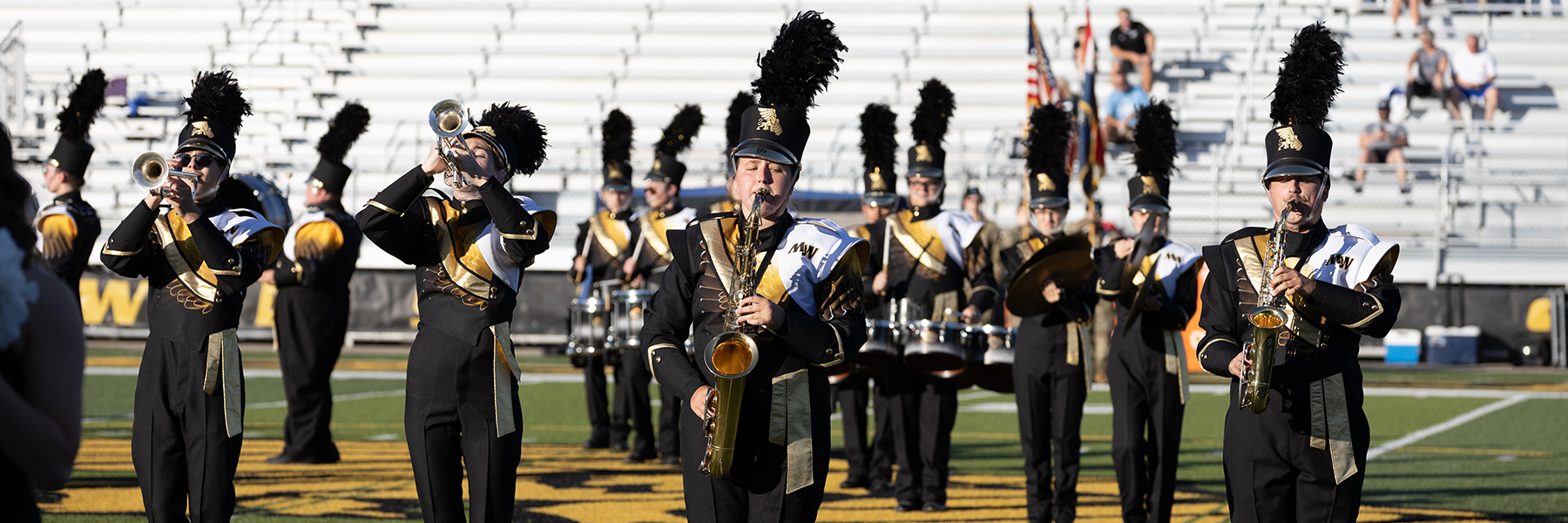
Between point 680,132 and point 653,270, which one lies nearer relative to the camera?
point 653,270

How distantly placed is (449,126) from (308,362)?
4783 mm

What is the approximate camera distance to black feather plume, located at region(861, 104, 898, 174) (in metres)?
8.05

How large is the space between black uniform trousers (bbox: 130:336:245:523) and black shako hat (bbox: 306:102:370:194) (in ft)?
9.93

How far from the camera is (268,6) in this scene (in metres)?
24.6

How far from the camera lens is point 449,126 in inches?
177

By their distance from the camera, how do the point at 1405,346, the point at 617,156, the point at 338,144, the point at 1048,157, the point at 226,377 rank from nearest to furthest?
the point at 226,377 → the point at 1048,157 → the point at 338,144 → the point at 617,156 → the point at 1405,346

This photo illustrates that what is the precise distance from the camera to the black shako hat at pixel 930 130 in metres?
7.86

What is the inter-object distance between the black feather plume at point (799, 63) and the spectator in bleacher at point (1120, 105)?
15811 mm

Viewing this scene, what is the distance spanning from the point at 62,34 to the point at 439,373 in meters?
22.9

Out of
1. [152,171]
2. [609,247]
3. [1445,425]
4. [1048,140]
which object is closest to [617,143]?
[609,247]

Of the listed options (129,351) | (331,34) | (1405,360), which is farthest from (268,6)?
(1405,360)

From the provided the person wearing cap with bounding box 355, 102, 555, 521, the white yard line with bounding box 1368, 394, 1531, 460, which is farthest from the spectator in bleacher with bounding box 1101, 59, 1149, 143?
the person wearing cap with bounding box 355, 102, 555, 521

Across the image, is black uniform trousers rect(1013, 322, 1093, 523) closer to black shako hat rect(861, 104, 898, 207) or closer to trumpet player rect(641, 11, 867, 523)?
black shako hat rect(861, 104, 898, 207)

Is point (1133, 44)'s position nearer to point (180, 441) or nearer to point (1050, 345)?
point (1050, 345)
